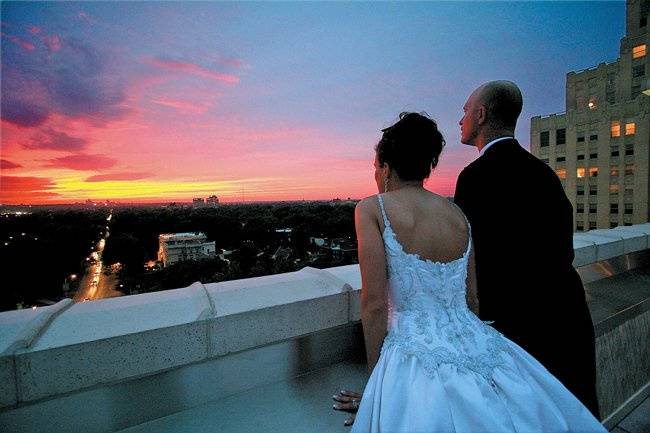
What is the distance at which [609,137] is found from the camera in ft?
157

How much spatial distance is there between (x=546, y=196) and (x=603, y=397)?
6.73 ft

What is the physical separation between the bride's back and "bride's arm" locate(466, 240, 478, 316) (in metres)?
0.16

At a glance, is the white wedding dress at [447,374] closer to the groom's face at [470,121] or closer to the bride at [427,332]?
the bride at [427,332]

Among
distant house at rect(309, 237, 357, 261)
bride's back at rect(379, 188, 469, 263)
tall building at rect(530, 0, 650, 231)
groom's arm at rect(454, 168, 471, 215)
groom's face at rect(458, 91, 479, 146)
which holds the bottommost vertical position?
distant house at rect(309, 237, 357, 261)

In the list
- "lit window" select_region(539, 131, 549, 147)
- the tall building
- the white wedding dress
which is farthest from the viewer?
"lit window" select_region(539, 131, 549, 147)

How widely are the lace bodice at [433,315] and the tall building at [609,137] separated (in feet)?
198

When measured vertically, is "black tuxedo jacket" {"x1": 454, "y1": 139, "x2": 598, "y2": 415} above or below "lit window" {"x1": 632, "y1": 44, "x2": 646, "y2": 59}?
below

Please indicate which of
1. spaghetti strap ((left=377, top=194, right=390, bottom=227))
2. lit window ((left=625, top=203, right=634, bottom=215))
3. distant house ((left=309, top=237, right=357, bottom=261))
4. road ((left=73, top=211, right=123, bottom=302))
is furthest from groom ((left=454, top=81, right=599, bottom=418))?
lit window ((left=625, top=203, right=634, bottom=215))

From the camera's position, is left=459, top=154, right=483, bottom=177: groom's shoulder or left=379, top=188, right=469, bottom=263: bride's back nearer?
left=379, top=188, right=469, bottom=263: bride's back

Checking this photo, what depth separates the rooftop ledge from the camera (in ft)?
4.02

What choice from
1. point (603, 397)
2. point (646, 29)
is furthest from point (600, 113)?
point (603, 397)

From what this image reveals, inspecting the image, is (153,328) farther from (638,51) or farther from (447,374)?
(638,51)

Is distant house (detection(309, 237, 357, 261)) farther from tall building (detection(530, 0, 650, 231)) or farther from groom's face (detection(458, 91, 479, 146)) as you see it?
tall building (detection(530, 0, 650, 231))

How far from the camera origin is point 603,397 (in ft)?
8.11
